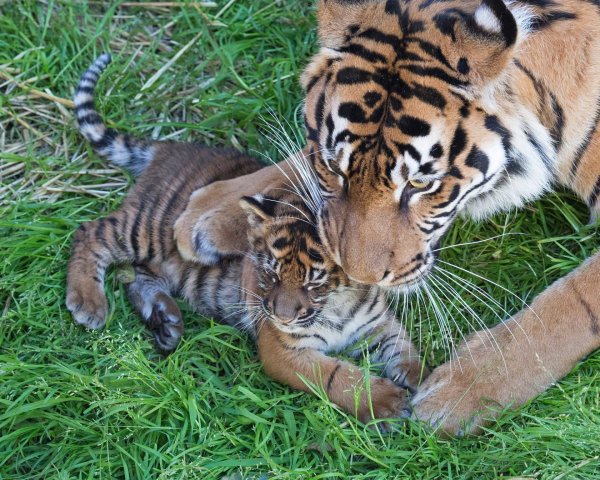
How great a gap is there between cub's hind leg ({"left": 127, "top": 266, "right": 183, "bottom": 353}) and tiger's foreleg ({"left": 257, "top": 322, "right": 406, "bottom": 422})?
Result: 37cm

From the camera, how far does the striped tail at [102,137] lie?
3506mm

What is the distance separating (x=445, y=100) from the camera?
232cm

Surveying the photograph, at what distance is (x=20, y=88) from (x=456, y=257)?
6.64ft

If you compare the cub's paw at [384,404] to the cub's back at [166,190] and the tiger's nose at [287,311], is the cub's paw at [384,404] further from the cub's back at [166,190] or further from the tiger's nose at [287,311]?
the cub's back at [166,190]

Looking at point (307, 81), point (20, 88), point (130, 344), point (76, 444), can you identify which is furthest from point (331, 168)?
point (20, 88)

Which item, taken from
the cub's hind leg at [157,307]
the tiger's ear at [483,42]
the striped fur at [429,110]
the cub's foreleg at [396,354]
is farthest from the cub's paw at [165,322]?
the tiger's ear at [483,42]

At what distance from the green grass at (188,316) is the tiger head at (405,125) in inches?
22.8

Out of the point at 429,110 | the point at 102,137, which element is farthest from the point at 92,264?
the point at 429,110

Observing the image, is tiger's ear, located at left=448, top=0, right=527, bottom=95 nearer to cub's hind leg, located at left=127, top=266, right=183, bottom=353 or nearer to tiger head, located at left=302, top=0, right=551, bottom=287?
tiger head, located at left=302, top=0, right=551, bottom=287

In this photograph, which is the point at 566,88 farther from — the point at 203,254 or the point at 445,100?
the point at 203,254

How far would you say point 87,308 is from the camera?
3.10m

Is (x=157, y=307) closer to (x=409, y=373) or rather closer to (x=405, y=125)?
(x=409, y=373)

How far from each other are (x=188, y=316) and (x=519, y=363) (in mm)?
1248

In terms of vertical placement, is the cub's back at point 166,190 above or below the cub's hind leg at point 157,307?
above
